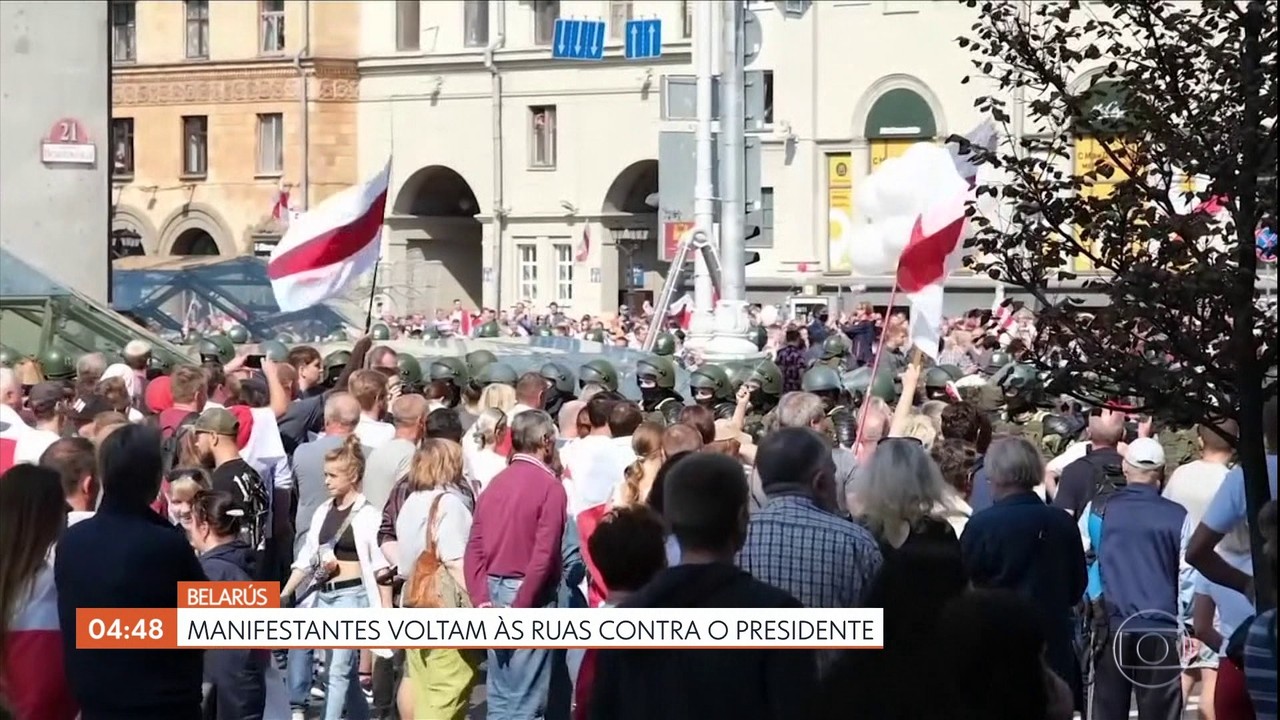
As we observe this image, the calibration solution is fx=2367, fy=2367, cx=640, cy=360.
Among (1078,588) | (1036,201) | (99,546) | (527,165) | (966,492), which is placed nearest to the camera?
(99,546)

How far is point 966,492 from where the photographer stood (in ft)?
29.1

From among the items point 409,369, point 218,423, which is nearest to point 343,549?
point 218,423

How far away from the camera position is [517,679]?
9.09 metres

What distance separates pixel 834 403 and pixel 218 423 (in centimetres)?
515

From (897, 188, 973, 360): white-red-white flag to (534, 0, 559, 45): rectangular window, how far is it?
3885 centimetres

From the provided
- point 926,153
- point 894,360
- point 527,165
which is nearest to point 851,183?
point 527,165

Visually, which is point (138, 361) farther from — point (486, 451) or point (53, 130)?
point (53, 130)

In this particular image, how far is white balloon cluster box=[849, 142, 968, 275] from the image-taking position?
36.5ft

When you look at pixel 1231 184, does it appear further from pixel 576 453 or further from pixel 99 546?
pixel 576 453

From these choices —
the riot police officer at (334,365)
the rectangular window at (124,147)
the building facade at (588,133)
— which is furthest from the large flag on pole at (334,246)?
the rectangular window at (124,147)

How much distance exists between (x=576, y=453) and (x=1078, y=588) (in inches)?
119

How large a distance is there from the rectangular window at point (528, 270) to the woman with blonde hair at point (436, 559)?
40.2 meters

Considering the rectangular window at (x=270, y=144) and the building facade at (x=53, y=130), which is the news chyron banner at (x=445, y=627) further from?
the rectangular window at (x=270, y=144)

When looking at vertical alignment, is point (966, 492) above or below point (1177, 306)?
below
